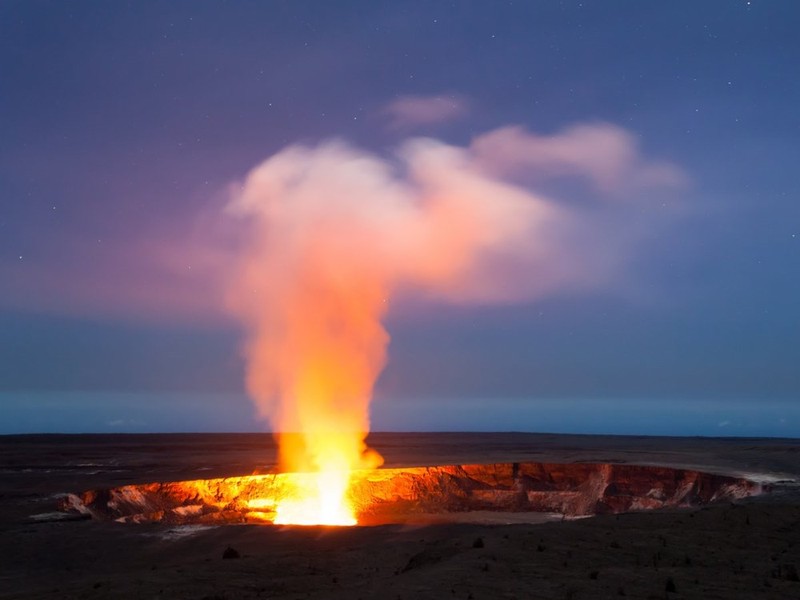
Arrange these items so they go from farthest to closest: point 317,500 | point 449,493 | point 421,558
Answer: point 449,493 < point 317,500 < point 421,558

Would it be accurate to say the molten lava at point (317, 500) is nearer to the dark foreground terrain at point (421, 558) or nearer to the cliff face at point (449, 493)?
the cliff face at point (449, 493)

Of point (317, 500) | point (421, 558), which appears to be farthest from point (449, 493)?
point (421, 558)

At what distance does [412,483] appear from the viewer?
47.8 meters

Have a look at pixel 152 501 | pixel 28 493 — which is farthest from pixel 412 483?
pixel 28 493

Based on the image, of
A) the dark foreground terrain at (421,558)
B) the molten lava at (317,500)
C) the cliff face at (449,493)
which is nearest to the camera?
the dark foreground terrain at (421,558)

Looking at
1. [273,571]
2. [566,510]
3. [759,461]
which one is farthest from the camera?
[759,461]

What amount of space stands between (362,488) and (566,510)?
45.3 feet

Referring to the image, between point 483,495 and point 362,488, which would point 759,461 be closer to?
point 483,495

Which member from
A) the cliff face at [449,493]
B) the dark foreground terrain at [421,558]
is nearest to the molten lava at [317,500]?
the cliff face at [449,493]

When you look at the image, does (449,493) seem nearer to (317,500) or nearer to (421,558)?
(317,500)

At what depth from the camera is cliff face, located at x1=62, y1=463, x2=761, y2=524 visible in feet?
130

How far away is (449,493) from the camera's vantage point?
48438 mm

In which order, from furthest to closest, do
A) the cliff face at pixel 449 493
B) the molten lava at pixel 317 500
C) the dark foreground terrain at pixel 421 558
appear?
the molten lava at pixel 317 500 < the cliff face at pixel 449 493 < the dark foreground terrain at pixel 421 558

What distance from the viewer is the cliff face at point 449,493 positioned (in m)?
39.6
